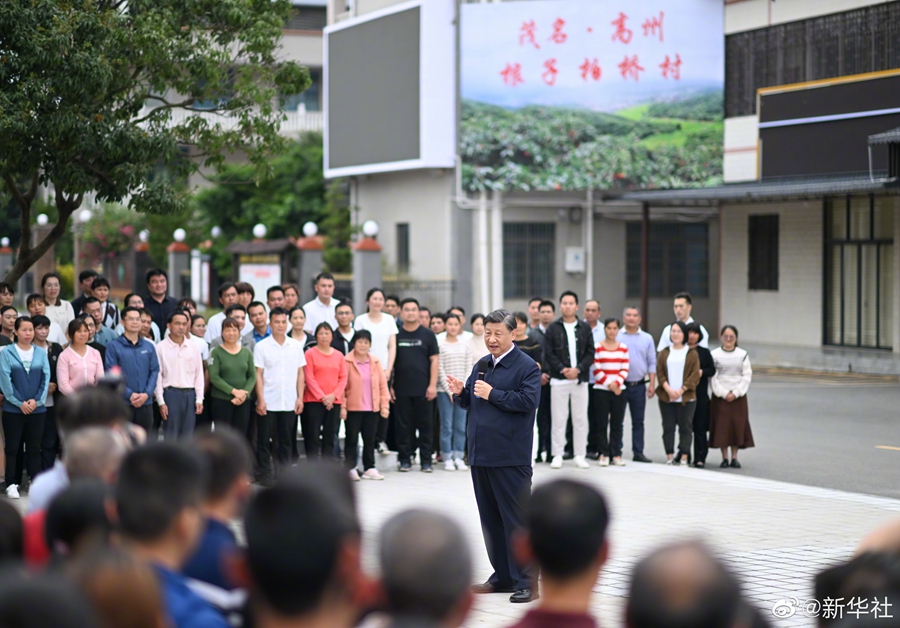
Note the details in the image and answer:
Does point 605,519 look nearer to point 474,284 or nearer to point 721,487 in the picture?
point 721,487

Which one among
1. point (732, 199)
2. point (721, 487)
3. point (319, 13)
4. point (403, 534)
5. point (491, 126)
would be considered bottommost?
point (721, 487)

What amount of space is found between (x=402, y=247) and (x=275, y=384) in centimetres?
1983

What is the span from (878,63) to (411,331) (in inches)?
610

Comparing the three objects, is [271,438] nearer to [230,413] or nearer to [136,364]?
[230,413]

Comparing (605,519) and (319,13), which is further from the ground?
(319,13)

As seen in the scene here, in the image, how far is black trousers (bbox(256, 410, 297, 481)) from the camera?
11547 millimetres

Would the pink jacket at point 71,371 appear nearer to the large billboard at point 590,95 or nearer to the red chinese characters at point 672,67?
the large billboard at point 590,95

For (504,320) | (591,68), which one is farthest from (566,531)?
(591,68)

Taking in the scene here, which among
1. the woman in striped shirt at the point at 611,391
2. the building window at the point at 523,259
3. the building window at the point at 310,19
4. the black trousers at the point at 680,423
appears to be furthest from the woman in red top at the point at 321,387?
the building window at the point at 310,19

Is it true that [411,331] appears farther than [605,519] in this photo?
Yes

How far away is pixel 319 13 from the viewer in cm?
4522

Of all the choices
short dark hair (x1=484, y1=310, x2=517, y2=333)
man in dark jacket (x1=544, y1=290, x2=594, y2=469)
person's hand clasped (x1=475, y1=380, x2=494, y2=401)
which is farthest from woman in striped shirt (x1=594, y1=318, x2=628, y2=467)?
person's hand clasped (x1=475, y1=380, x2=494, y2=401)

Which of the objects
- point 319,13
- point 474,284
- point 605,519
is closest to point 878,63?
point 474,284

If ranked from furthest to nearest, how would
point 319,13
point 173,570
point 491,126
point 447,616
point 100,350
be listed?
point 319,13
point 491,126
point 100,350
point 173,570
point 447,616
